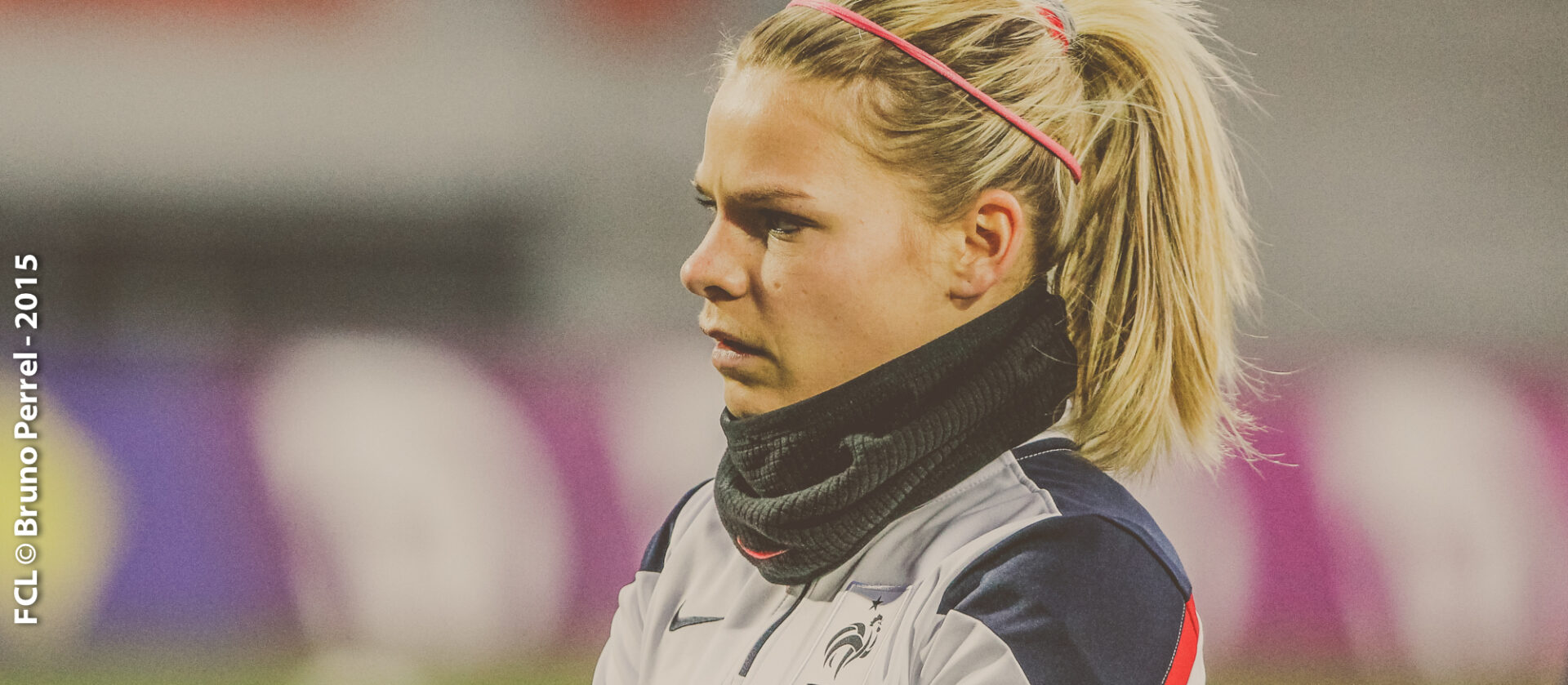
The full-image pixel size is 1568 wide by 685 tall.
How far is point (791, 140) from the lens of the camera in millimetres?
801

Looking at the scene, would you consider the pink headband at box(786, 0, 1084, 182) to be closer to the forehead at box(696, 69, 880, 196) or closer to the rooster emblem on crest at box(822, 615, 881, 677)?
the forehead at box(696, 69, 880, 196)

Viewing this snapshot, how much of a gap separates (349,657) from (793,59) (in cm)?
180

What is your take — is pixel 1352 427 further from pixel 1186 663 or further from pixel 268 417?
pixel 268 417

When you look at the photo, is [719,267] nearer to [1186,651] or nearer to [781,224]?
[781,224]

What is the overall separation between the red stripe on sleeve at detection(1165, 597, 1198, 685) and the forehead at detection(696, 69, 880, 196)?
1.12 ft

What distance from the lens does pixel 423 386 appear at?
2307 mm

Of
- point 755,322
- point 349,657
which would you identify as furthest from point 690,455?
point 755,322

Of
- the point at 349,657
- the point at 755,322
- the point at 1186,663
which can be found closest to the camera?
the point at 1186,663

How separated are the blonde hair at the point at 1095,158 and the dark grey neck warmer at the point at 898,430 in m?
0.05

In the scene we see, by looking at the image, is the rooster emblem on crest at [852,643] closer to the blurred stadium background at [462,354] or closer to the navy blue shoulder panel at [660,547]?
the navy blue shoulder panel at [660,547]

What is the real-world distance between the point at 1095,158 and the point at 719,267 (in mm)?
282

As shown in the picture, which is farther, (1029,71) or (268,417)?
(268,417)

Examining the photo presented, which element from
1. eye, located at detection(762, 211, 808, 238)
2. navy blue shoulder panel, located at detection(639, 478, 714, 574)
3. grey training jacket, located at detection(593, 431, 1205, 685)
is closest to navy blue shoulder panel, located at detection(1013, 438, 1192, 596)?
grey training jacket, located at detection(593, 431, 1205, 685)

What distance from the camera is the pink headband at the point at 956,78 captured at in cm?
81
